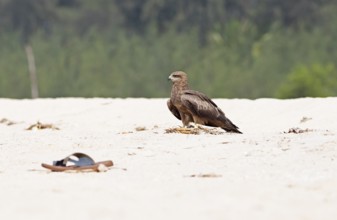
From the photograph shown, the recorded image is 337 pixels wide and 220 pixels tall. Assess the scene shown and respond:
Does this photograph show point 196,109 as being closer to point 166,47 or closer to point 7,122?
point 7,122

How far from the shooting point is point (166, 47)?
37438mm

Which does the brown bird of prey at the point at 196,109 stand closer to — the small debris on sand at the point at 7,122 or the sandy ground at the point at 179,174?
the sandy ground at the point at 179,174

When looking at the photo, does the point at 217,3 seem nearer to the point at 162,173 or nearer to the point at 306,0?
the point at 306,0

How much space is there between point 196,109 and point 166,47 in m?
26.0

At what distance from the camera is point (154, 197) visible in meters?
7.18

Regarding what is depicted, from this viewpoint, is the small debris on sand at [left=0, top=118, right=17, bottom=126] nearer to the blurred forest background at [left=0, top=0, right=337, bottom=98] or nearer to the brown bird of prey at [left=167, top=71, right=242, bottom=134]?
the brown bird of prey at [left=167, top=71, right=242, bottom=134]

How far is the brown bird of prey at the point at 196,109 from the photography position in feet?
37.9

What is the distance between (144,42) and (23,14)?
751 centimetres

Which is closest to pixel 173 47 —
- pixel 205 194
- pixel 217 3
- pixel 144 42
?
pixel 144 42

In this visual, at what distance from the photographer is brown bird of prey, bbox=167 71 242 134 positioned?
1156cm

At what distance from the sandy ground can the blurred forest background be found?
1409cm

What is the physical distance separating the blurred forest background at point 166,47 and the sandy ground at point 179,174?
14095 mm

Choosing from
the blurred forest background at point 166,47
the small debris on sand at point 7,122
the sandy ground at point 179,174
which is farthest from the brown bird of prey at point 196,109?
the blurred forest background at point 166,47

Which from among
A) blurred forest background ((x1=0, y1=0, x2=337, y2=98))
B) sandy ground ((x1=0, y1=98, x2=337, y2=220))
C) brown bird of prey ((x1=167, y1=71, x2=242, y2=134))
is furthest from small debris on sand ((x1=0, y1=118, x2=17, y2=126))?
blurred forest background ((x1=0, y1=0, x2=337, y2=98))
